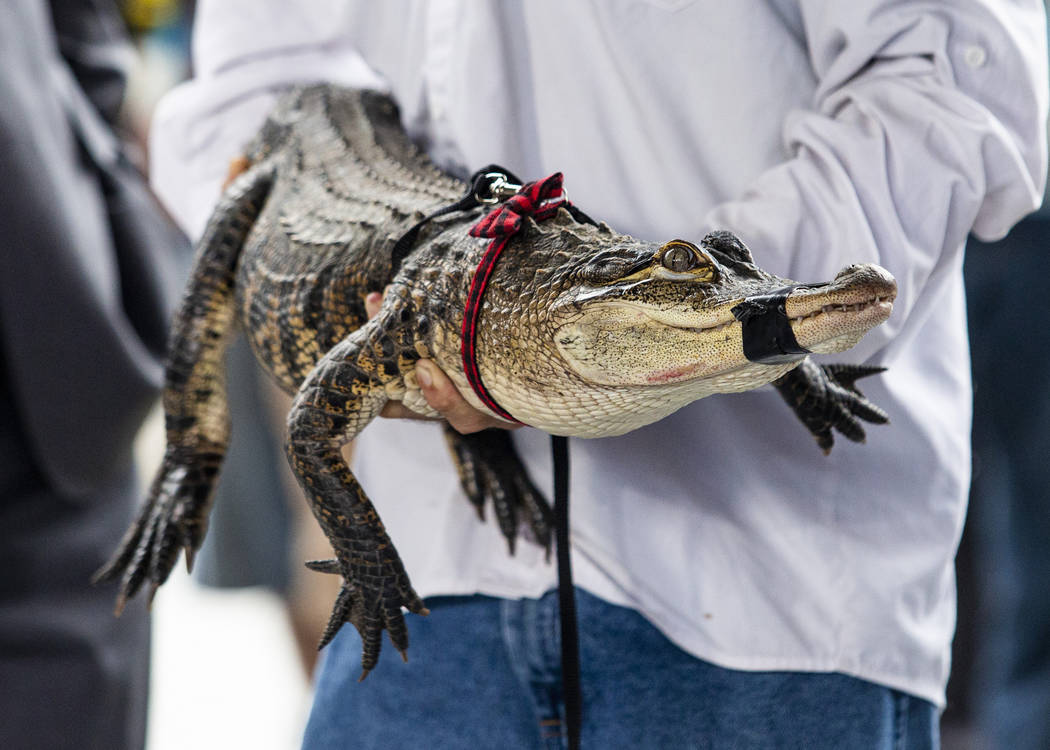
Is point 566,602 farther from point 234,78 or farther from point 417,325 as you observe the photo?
point 234,78

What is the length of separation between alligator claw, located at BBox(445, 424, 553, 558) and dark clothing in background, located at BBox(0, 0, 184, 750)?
0.66 metres

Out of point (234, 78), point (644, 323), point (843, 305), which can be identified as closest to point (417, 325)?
point (644, 323)

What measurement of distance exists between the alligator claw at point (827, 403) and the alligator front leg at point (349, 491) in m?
0.36

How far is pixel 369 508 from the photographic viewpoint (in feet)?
2.75

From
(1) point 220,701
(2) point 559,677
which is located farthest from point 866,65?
(1) point 220,701

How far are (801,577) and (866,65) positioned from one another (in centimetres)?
47

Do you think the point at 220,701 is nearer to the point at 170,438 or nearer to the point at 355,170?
the point at 170,438

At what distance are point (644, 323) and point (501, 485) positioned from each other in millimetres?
433

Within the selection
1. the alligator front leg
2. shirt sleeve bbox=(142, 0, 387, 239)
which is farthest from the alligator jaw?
shirt sleeve bbox=(142, 0, 387, 239)

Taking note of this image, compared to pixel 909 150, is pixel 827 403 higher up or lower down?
lower down

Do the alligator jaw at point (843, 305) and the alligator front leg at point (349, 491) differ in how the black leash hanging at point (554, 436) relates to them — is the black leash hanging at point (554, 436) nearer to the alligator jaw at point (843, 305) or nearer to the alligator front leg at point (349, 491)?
the alligator front leg at point (349, 491)

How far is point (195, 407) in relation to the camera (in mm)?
1146

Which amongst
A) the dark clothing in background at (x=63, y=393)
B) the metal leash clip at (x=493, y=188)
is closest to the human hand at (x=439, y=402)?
the metal leash clip at (x=493, y=188)

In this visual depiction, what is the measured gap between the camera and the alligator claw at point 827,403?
89cm
